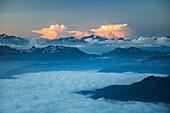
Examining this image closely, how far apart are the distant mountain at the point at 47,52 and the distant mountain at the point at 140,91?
9.59ft

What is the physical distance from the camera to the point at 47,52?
51.1 feet

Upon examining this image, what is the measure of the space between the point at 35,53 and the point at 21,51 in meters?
1.03

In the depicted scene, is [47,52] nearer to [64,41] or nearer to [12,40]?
[64,41]

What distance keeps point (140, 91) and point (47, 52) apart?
7444 mm

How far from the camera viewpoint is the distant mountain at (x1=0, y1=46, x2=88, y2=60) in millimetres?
14445

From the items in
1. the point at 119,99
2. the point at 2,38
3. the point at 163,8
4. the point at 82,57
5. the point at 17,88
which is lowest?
the point at 119,99

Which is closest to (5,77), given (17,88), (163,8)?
(17,88)

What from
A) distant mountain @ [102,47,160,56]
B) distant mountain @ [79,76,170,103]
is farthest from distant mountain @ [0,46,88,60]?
distant mountain @ [79,76,170,103]

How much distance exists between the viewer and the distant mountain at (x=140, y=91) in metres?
13.8

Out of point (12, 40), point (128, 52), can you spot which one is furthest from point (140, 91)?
point (12, 40)

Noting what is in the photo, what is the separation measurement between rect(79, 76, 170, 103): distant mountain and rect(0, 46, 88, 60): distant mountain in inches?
115

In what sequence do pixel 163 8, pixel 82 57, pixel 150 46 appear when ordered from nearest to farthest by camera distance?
pixel 163 8
pixel 150 46
pixel 82 57

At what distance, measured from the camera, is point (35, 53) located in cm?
1611

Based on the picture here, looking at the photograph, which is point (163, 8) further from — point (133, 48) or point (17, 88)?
point (17, 88)
